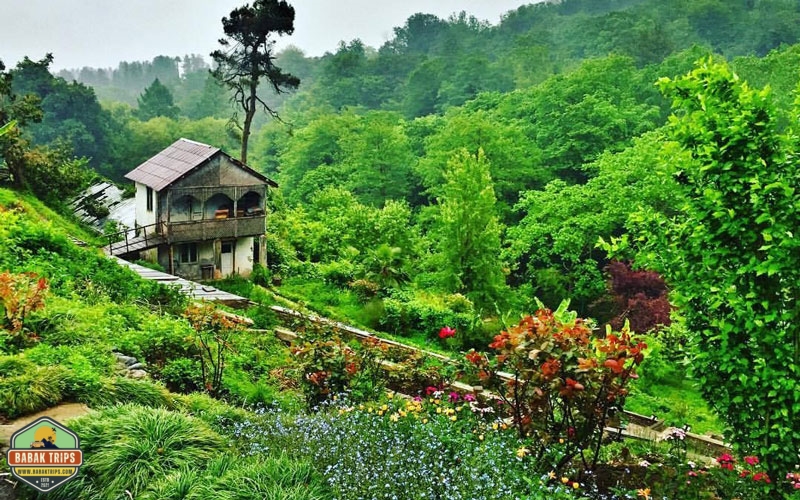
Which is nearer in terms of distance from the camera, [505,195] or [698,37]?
[505,195]

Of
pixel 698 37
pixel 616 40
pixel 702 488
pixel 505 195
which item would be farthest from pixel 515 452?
pixel 698 37

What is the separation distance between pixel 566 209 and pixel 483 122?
9.56m

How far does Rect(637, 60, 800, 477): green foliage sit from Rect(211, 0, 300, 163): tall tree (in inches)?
1038

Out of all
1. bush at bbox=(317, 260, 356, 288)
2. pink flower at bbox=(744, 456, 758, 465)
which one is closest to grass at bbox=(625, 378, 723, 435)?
pink flower at bbox=(744, 456, 758, 465)

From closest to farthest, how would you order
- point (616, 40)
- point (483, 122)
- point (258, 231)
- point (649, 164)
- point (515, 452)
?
1. point (515, 452)
2. point (258, 231)
3. point (649, 164)
4. point (483, 122)
5. point (616, 40)

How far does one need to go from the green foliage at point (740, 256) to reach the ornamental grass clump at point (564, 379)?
2.70ft

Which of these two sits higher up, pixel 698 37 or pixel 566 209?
pixel 698 37

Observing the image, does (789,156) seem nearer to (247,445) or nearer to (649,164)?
(247,445)

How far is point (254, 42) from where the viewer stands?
104ft

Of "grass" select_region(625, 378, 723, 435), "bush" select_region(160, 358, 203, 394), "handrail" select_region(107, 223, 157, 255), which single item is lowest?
"grass" select_region(625, 378, 723, 435)

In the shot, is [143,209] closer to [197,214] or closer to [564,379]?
[197,214]

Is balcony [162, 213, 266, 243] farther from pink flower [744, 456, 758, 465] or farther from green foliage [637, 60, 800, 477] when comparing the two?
pink flower [744, 456, 758, 465]

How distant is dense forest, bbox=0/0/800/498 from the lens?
6102mm

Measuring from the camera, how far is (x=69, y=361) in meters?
7.16
